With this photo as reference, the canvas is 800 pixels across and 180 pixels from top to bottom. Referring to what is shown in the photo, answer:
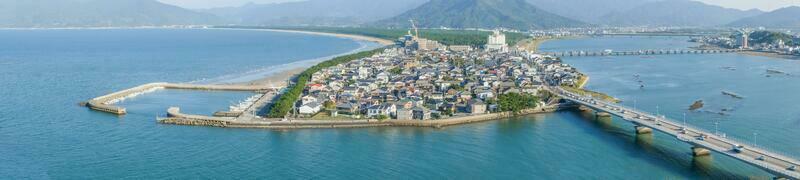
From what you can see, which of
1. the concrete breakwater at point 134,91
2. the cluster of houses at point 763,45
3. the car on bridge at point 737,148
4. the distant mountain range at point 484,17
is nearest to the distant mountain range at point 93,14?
the distant mountain range at point 484,17

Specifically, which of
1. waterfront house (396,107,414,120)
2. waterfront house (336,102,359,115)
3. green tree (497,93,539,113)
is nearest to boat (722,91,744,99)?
green tree (497,93,539,113)

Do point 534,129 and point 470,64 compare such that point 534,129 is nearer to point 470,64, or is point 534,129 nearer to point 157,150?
point 157,150

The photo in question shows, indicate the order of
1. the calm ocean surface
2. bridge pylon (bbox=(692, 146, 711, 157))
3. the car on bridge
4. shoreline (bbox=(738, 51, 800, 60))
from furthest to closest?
shoreline (bbox=(738, 51, 800, 60)), bridge pylon (bbox=(692, 146, 711, 157)), the calm ocean surface, the car on bridge

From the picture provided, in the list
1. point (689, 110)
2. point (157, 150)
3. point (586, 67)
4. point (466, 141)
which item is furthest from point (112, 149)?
point (586, 67)

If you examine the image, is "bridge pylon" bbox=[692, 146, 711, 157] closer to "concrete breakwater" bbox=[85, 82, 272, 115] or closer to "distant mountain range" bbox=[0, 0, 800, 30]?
"concrete breakwater" bbox=[85, 82, 272, 115]

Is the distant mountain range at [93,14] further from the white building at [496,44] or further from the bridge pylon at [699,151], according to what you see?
the bridge pylon at [699,151]

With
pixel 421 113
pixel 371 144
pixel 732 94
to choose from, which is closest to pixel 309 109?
pixel 421 113
